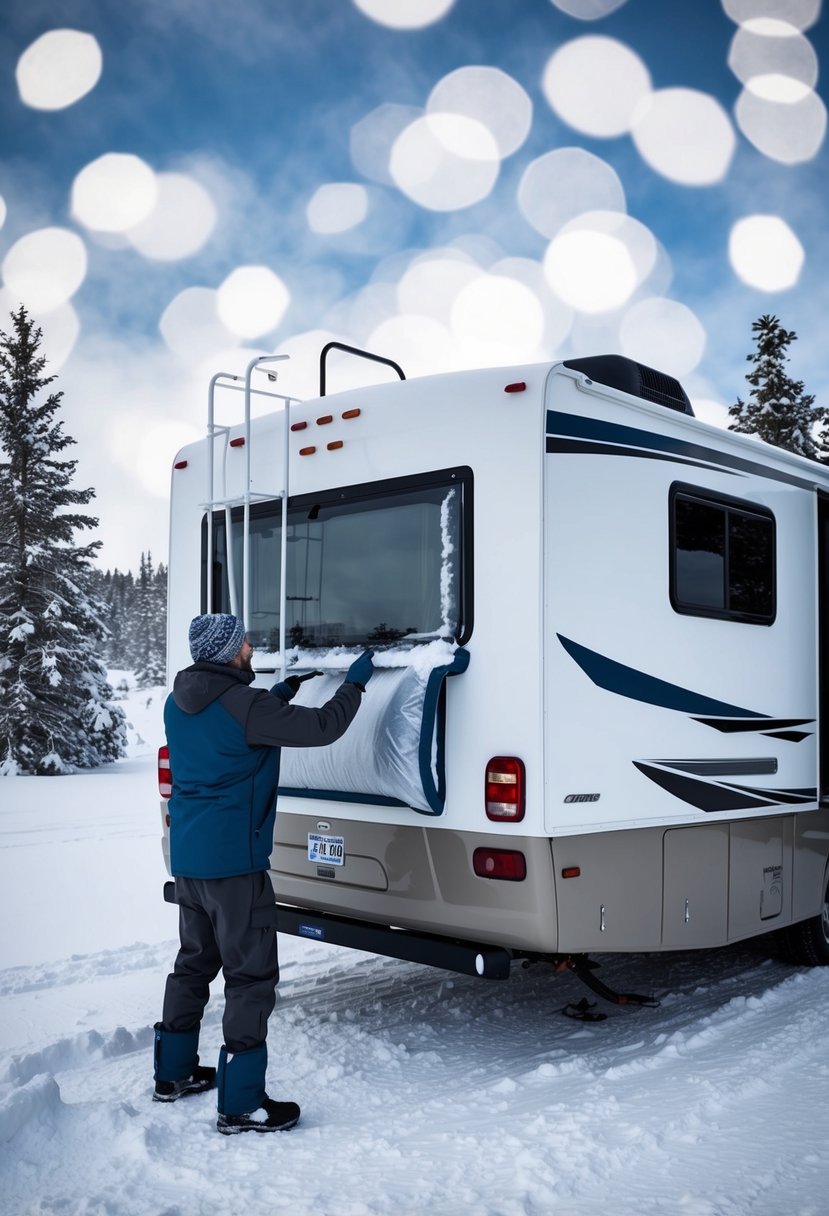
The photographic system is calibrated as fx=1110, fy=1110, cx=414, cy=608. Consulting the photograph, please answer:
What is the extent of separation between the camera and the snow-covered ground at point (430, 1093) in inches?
136

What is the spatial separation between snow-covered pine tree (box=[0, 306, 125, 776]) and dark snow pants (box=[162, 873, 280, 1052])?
52.8ft

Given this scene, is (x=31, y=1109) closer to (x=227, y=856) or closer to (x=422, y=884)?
(x=227, y=856)

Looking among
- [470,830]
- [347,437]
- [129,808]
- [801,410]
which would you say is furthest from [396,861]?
[801,410]

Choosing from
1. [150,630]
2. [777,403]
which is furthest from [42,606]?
[150,630]

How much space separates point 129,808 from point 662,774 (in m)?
10.4

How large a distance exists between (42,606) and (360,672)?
17907 millimetres

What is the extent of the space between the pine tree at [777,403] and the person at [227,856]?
832 inches

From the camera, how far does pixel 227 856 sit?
4.13m

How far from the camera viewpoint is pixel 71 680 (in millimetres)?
20719

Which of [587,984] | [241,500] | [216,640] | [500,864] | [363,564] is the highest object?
[241,500]

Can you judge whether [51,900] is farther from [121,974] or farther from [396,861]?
[396,861]

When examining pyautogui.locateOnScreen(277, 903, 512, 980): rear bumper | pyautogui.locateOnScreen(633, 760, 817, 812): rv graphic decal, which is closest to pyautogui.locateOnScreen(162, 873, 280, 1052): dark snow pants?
pyautogui.locateOnScreen(277, 903, 512, 980): rear bumper

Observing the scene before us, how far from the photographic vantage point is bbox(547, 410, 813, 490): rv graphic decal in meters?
4.59

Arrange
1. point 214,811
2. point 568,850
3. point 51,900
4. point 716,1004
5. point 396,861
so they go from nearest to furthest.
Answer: point 214,811, point 568,850, point 396,861, point 716,1004, point 51,900
